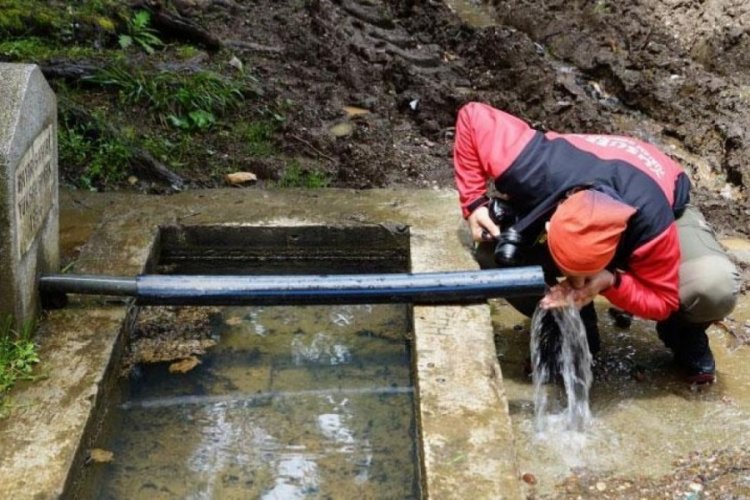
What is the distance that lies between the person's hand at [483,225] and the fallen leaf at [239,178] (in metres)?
1.97

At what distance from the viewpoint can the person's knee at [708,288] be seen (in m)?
3.61

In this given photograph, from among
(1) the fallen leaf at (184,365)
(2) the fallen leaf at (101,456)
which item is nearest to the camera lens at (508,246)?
(1) the fallen leaf at (184,365)

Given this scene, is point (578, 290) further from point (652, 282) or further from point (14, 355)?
point (14, 355)

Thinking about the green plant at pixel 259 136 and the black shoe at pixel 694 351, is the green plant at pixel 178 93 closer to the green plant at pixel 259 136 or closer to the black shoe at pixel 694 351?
the green plant at pixel 259 136

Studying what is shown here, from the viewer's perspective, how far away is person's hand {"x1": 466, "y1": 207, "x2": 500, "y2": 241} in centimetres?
388

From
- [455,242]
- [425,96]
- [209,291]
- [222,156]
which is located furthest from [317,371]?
[425,96]

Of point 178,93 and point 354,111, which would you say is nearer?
point 178,93

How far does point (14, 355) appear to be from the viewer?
3.49 metres

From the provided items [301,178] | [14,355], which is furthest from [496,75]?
[14,355]

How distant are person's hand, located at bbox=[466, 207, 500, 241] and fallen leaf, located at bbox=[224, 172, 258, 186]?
77.6 inches

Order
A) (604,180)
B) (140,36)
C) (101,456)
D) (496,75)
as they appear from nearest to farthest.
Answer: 1. (101,456)
2. (604,180)
3. (140,36)
4. (496,75)

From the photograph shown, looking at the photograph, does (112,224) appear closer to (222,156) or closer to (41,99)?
(41,99)

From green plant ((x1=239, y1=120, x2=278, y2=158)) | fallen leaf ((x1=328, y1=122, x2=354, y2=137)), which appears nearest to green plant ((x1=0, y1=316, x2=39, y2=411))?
green plant ((x1=239, y1=120, x2=278, y2=158))

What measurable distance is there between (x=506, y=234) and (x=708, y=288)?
2.46 ft
